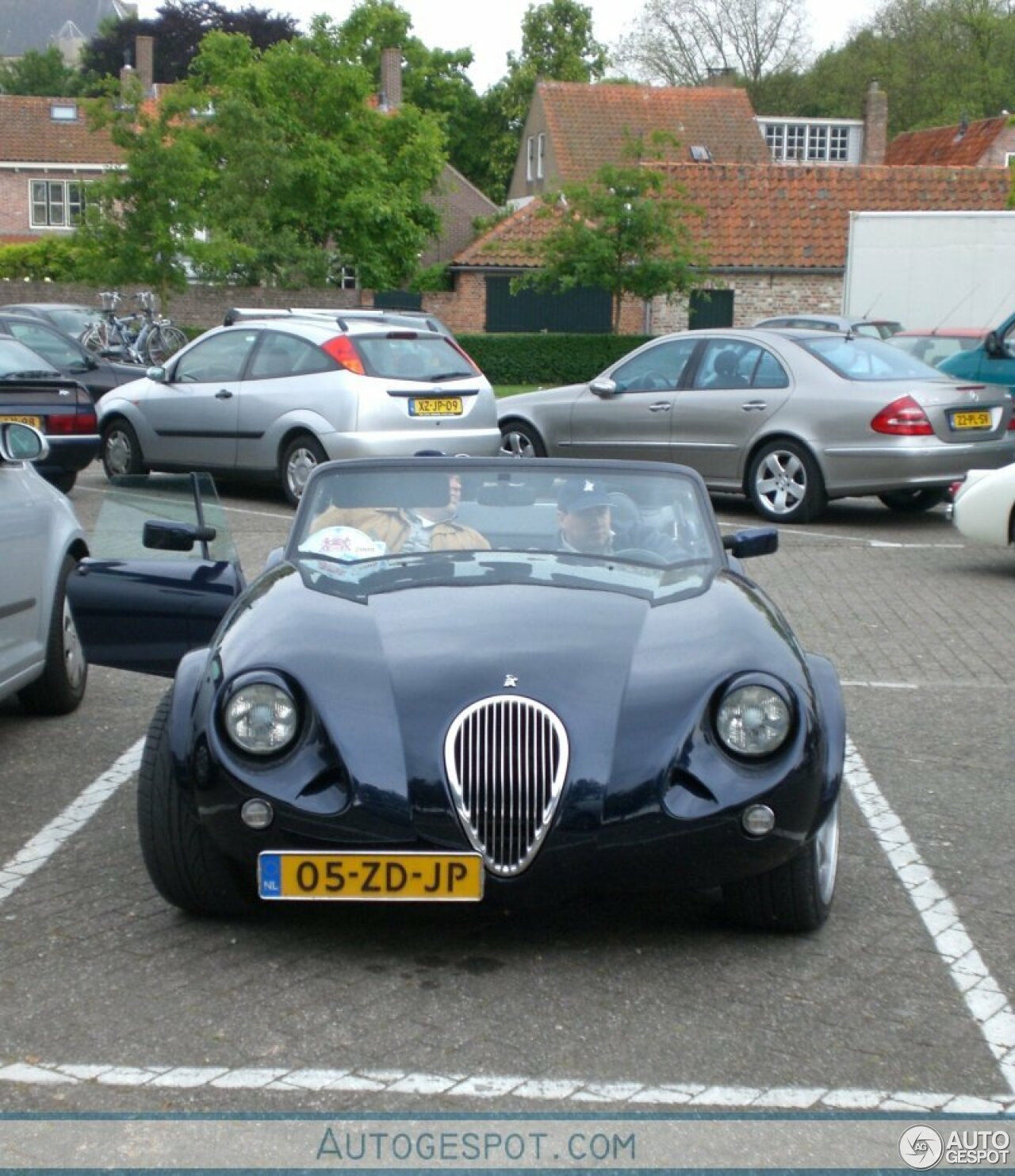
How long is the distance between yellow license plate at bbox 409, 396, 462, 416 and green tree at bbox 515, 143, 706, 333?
18455 mm

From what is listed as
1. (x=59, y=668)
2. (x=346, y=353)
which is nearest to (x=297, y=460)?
(x=346, y=353)

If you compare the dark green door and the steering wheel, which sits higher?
the dark green door

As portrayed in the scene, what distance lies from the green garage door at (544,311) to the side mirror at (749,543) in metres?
39.5

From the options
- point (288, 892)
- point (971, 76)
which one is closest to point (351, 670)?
point (288, 892)

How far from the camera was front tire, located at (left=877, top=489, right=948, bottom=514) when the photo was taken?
15688 mm

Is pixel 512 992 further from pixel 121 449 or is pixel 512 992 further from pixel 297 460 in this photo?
pixel 121 449

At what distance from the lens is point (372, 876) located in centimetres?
435

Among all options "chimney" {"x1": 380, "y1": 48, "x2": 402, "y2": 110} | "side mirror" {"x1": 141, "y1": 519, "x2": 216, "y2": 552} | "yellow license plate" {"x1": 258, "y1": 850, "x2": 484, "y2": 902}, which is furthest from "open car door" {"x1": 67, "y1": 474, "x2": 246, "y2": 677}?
"chimney" {"x1": 380, "y1": 48, "x2": 402, "y2": 110}

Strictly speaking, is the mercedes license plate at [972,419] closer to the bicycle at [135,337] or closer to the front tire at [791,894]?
the front tire at [791,894]

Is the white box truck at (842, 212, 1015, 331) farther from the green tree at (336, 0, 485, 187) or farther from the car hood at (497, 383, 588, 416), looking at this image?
the green tree at (336, 0, 485, 187)

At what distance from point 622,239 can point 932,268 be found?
27.9ft

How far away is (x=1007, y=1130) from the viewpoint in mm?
3646

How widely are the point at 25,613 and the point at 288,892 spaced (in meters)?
3.08

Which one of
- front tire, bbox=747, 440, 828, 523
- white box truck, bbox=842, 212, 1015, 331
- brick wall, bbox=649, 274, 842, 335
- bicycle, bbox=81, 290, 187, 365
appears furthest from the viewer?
brick wall, bbox=649, 274, 842, 335
